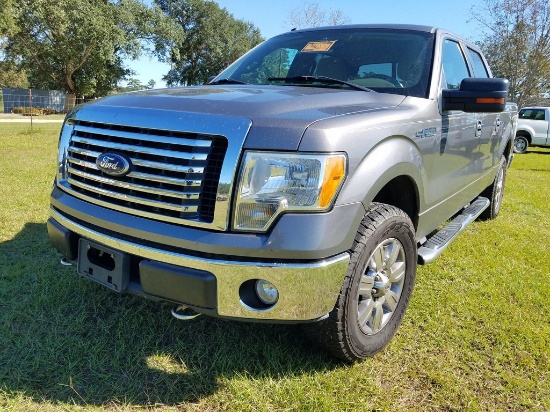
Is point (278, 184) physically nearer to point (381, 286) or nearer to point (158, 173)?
point (158, 173)

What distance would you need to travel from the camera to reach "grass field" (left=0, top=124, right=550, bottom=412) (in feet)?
6.73

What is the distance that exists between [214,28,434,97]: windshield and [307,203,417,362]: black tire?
2.99 ft

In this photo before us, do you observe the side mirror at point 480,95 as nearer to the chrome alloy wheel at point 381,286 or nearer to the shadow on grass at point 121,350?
the chrome alloy wheel at point 381,286

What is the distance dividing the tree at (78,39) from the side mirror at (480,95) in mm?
32207

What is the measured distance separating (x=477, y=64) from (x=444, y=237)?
2.10 metres

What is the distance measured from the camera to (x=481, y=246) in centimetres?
421

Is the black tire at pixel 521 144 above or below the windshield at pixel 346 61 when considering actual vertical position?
below

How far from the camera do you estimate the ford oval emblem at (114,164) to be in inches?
77.7

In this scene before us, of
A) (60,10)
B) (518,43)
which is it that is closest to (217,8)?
(60,10)

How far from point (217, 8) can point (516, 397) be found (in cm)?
4789

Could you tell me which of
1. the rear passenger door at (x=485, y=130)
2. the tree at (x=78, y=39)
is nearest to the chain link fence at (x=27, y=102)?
the tree at (x=78, y=39)

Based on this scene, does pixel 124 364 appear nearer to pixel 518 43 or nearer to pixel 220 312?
pixel 220 312

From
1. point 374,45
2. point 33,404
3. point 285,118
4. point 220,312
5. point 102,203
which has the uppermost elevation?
point 374,45

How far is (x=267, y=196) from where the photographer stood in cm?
175
